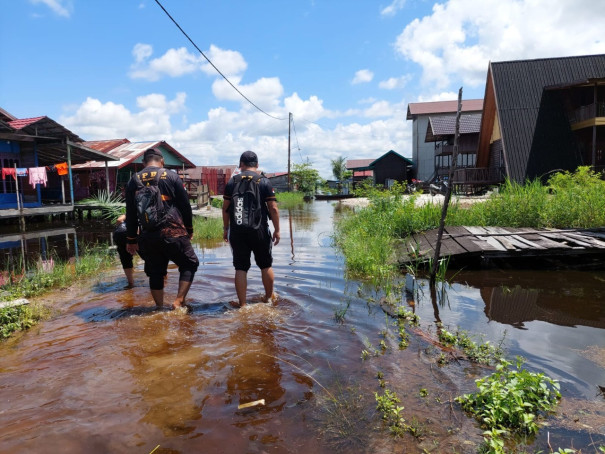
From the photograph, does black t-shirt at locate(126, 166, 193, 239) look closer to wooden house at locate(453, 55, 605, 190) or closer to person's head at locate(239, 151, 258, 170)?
person's head at locate(239, 151, 258, 170)

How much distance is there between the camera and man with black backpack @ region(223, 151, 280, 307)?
427cm

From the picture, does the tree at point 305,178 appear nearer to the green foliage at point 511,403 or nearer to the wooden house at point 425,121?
the wooden house at point 425,121

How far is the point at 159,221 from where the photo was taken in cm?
397

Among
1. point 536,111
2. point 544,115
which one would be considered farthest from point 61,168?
point 544,115

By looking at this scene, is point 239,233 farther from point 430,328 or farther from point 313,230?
point 313,230

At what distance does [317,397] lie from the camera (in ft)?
8.62

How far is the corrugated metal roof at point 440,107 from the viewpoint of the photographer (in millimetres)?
40438

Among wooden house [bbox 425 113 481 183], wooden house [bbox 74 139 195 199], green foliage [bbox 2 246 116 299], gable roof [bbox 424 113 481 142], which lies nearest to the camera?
green foliage [bbox 2 246 116 299]

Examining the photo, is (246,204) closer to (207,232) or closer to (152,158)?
(152,158)

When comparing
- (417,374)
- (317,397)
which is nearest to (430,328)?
(417,374)

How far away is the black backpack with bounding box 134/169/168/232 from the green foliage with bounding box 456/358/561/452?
307 centimetres

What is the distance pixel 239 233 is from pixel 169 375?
5.70ft

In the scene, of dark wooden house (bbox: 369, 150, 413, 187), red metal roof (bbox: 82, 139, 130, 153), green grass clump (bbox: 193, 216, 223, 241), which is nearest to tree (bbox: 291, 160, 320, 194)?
dark wooden house (bbox: 369, 150, 413, 187)

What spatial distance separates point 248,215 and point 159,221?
90 centimetres
